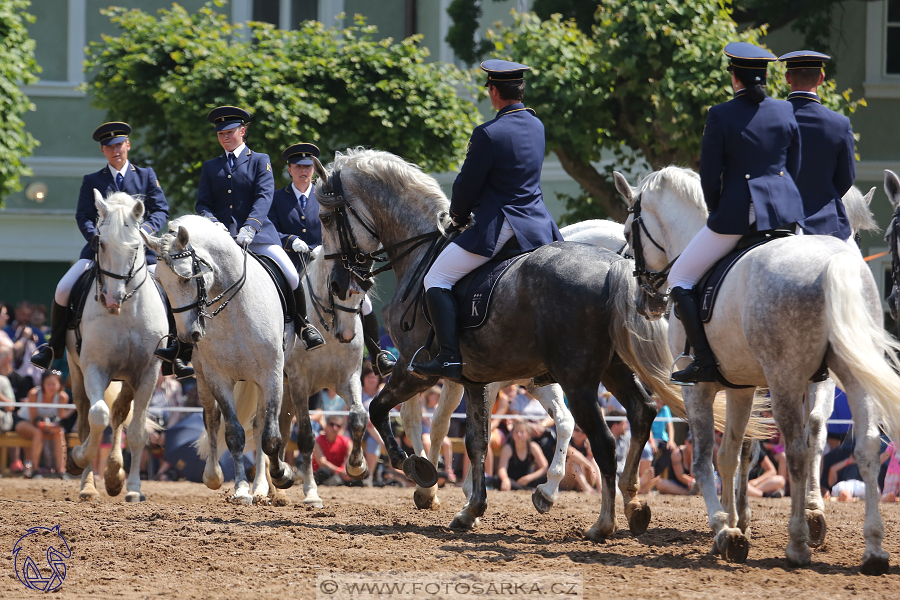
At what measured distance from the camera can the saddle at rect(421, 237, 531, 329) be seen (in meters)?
7.30

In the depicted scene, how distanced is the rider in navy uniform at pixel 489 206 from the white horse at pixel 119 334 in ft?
10.4

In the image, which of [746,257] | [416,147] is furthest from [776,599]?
[416,147]

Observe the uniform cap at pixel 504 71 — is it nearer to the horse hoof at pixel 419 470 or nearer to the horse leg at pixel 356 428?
the horse hoof at pixel 419 470

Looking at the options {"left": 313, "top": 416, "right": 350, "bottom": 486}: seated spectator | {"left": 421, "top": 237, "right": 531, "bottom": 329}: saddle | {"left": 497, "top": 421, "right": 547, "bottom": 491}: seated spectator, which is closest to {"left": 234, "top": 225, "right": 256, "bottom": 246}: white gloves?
{"left": 421, "top": 237, "right": 531, "bottom": 329}: saddle

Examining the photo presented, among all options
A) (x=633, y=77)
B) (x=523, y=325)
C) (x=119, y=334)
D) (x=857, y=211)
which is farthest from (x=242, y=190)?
(x=633, y=77)

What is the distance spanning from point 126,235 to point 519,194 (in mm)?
3699

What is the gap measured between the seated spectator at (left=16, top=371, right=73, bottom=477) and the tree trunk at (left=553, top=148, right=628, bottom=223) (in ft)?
26.6

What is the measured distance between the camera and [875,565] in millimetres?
5770

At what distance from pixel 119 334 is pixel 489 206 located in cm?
415

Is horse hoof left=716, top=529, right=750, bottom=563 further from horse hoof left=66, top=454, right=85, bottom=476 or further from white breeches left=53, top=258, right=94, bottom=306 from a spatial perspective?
white breeches left=53, top=258, right=94, bottom=306

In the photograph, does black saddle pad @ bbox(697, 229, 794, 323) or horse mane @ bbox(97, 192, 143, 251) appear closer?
black saddle pad @ bbox(697, 229, 794, 323)

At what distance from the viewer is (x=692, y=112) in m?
14.9

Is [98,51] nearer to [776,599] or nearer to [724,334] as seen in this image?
[724,334]

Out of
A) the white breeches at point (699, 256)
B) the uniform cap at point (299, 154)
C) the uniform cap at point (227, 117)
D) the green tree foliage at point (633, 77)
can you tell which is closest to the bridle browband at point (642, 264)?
the white breeches at point (699, 256)
